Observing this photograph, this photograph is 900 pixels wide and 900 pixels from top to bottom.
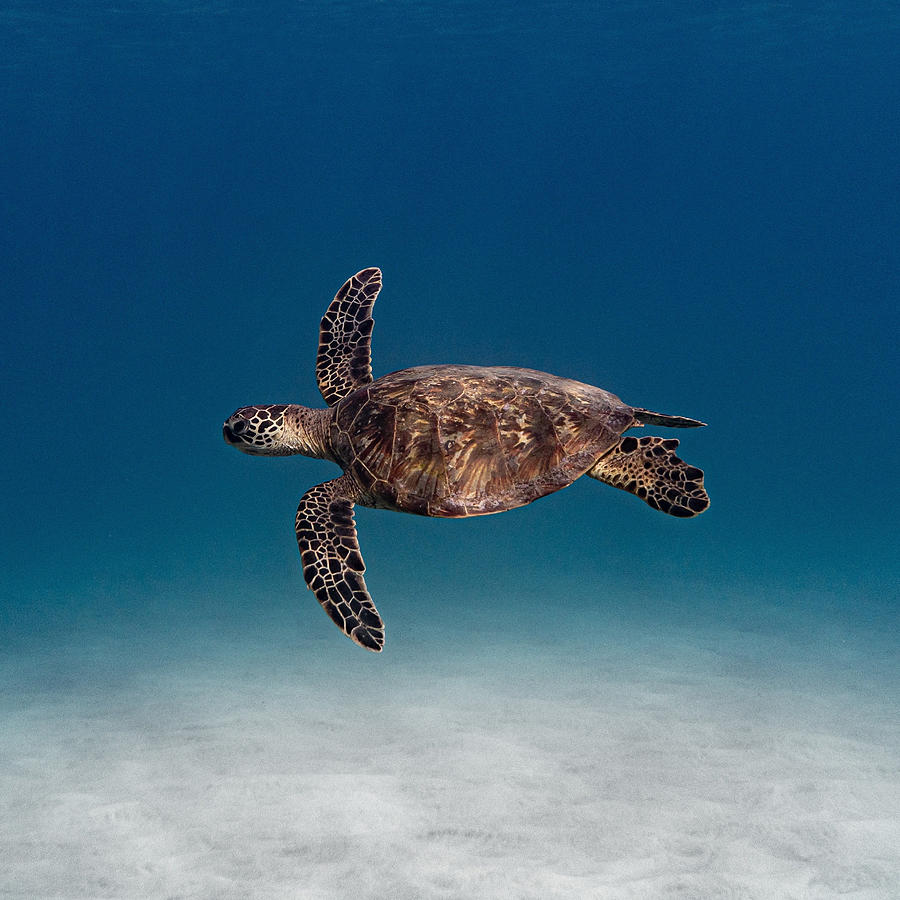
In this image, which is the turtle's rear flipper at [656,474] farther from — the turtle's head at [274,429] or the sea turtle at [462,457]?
the turtle's head at [274,429]

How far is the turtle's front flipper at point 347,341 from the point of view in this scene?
16.5 ft

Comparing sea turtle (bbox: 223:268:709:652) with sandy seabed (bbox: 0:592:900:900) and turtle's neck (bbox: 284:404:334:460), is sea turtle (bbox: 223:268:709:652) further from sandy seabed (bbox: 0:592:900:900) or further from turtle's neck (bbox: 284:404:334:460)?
sandy seabed (bbox: 0:592:900:900)

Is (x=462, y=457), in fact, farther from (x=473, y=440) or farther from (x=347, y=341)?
(x=347, y=341)

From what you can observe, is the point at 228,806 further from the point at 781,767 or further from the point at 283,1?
the point at 283,1

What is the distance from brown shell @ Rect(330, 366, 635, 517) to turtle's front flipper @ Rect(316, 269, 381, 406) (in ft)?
2.91

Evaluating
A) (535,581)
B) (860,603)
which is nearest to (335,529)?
(535,581)

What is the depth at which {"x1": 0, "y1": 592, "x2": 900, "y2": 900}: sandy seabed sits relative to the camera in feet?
13.1

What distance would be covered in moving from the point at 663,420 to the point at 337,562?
215cm

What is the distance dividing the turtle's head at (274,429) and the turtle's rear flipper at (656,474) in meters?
2.00

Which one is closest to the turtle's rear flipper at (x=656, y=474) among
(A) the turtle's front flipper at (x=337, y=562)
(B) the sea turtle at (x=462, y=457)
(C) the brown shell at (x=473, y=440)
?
(B) the sea turtle at (x=462, y=457)

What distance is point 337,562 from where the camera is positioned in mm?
3887

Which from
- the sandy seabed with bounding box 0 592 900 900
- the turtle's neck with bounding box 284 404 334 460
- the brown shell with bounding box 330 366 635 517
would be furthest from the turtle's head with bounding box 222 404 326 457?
the sandy seabed with bounding box 0 592 900 900

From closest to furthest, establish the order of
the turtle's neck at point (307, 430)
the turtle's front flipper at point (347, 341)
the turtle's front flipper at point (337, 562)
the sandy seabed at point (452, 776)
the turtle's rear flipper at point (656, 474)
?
the turtle's front flipper at point (337, 562) → the turtle's rear flipper at point (656, 474) → the sandy seabed at point (452, 776) → the turtle's neck at point (307, 430) → the turtle's front flipper at point (347, 341)

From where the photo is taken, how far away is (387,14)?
22328 mm
